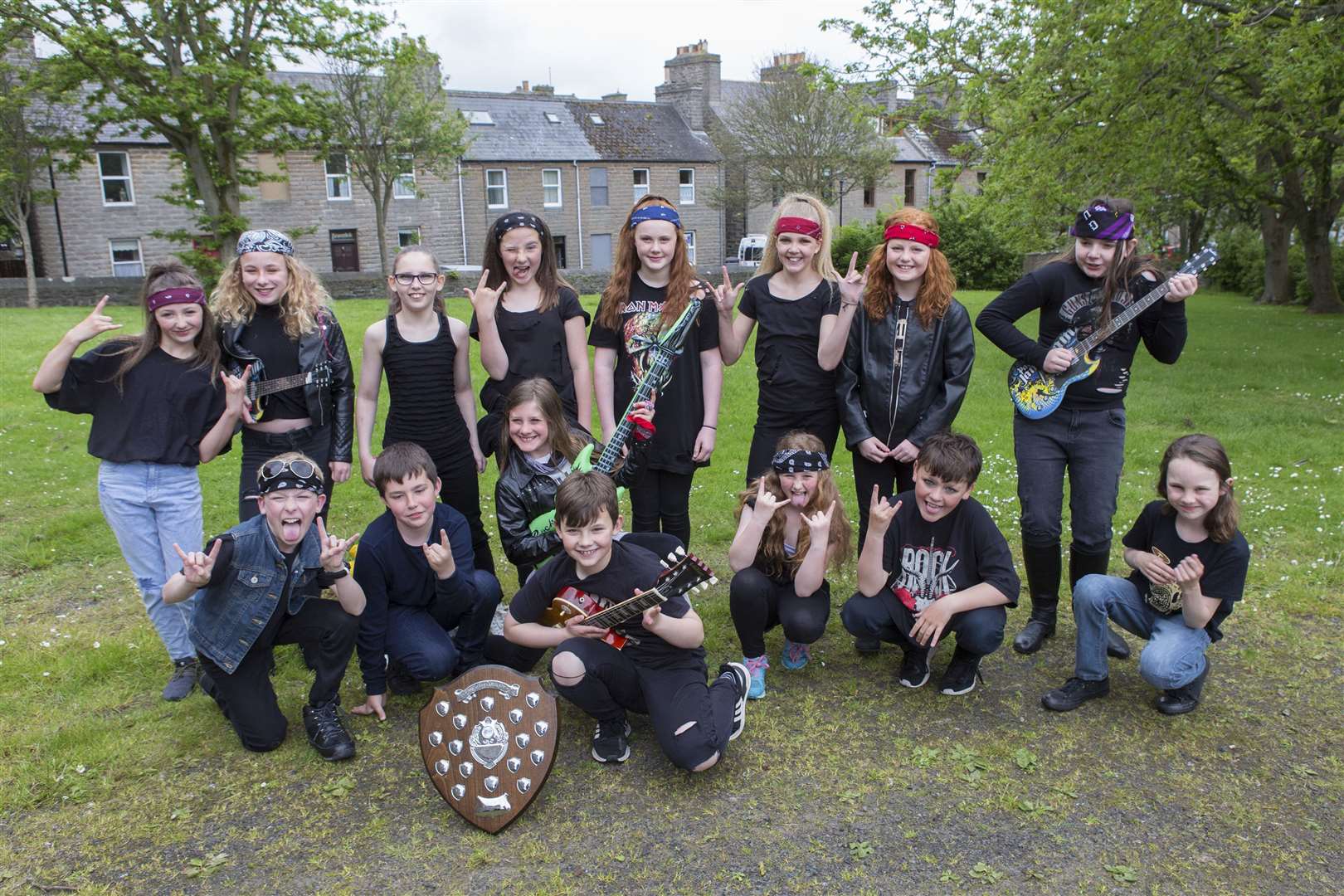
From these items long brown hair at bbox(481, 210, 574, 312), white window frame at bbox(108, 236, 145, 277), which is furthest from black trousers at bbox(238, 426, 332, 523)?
white window frame at bbox(108, 236, 145, 277)

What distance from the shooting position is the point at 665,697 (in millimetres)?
3705

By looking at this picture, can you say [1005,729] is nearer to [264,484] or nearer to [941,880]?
[941,880]

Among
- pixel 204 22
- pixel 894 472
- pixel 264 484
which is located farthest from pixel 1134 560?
pixel 204 22

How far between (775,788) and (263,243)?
3.45 metres

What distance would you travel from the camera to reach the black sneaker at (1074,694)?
4.15 metres

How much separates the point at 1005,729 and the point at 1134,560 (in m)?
0.92

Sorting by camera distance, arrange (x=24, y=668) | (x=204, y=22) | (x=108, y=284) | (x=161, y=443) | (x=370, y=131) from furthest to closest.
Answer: (x=370, y=131)
(x=108, y=284)
(x=204, y=22)
(x=24, y=668)
(x=161, y=443)

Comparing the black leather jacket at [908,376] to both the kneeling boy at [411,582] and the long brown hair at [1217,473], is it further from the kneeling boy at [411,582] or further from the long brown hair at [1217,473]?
the kneeling boy at [411,582]

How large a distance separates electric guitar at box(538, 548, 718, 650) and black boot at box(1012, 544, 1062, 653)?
1.94 metres

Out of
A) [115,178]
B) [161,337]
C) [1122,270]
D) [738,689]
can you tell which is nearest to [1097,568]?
[1122,270]

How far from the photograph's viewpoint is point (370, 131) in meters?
30.6

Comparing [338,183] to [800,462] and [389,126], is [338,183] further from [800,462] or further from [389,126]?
[800,462]

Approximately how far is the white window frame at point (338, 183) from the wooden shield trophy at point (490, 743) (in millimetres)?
33002

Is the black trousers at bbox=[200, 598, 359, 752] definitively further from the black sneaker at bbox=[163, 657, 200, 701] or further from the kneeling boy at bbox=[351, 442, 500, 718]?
the black sneaker at bbox=[163, 657, 200, 701]
